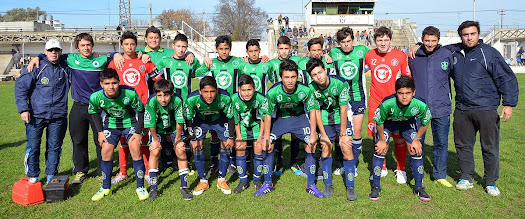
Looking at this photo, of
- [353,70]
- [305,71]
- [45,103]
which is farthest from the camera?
[305,71]

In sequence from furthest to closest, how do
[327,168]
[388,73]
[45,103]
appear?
[388,73], [45,103], [327,168]

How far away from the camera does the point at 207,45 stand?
40.3m

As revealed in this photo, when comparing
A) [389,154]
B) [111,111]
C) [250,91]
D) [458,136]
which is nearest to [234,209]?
[250,91]

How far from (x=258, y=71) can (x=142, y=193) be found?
2.77m

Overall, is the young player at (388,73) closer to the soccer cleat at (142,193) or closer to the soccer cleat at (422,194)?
the soccer cleat at (422,194)

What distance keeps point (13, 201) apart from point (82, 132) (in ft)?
4.64

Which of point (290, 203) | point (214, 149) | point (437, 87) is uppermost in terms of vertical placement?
point (437, 87)

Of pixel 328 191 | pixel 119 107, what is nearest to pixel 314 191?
pixel 328 191

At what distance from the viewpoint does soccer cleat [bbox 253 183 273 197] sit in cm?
553

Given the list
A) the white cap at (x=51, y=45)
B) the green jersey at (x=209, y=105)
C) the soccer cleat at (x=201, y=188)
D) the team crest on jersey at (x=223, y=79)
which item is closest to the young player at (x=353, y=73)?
the team crest on jersey at (x=223, y=79)

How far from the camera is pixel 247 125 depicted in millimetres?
5781

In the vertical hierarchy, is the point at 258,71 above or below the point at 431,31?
below

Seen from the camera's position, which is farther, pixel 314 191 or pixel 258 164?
pixel 258 164

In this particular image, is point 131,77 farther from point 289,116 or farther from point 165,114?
point 289,116
